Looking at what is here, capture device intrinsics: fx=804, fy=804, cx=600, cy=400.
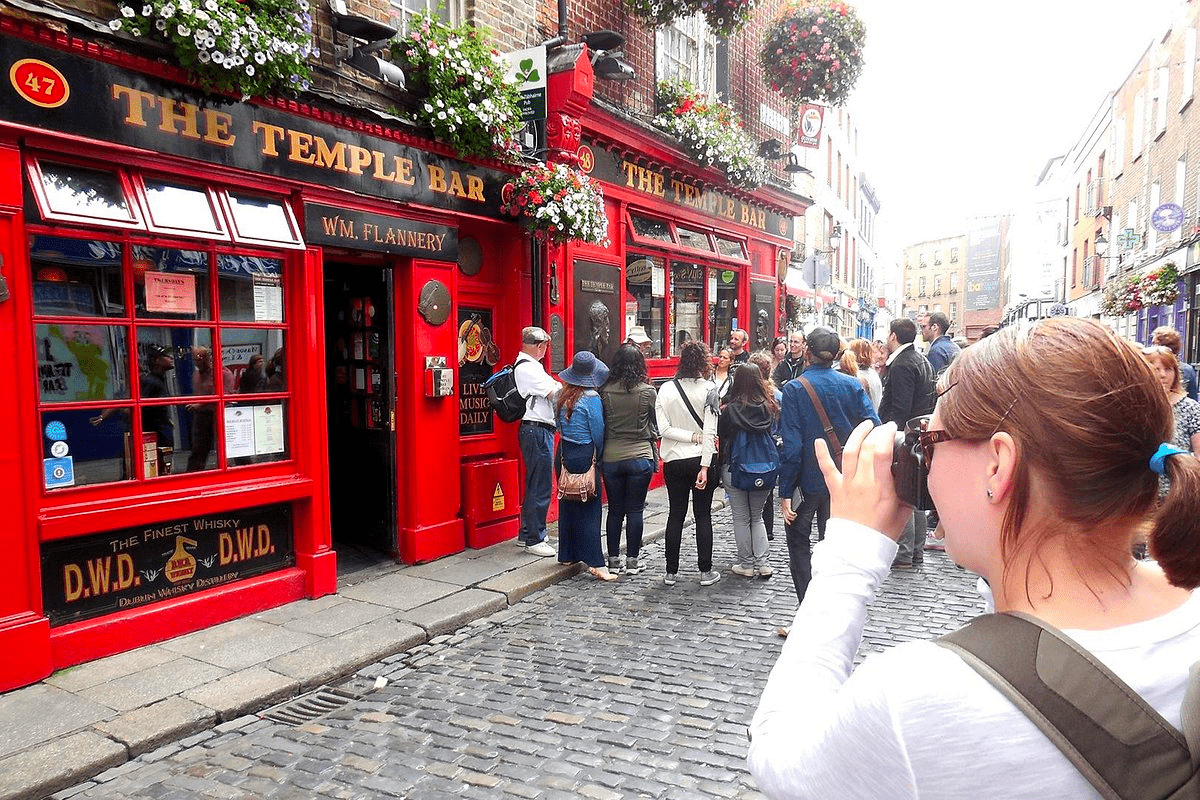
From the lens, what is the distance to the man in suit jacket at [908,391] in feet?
21.7

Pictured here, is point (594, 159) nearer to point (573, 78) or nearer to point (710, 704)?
point (573, 78)

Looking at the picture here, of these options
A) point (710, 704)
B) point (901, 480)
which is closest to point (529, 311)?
point (710, 704)

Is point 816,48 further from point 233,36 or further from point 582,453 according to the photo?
point 233,36

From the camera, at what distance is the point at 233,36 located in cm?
489

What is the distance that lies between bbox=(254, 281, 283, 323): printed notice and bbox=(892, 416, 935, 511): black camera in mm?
5555

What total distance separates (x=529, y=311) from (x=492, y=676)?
4.37m

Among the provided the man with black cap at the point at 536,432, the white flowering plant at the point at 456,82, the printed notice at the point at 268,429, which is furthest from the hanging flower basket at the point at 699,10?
the printed notice at the point at 268,429

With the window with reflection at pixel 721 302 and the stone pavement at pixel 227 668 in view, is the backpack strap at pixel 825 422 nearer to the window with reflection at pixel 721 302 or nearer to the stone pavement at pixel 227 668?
the stone pavement at pixel 227 668

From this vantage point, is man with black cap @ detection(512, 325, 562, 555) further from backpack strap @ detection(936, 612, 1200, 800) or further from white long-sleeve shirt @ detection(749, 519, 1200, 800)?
backpack strap @ detection(936, 612, 1200, 800)

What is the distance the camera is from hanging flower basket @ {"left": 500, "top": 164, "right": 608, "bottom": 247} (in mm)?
7637

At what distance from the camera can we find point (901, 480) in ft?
3.85

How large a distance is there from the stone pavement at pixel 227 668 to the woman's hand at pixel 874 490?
391cm

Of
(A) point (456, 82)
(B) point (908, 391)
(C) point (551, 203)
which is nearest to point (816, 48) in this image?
(C) point (551, 203)

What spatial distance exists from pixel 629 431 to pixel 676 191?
5353mm
